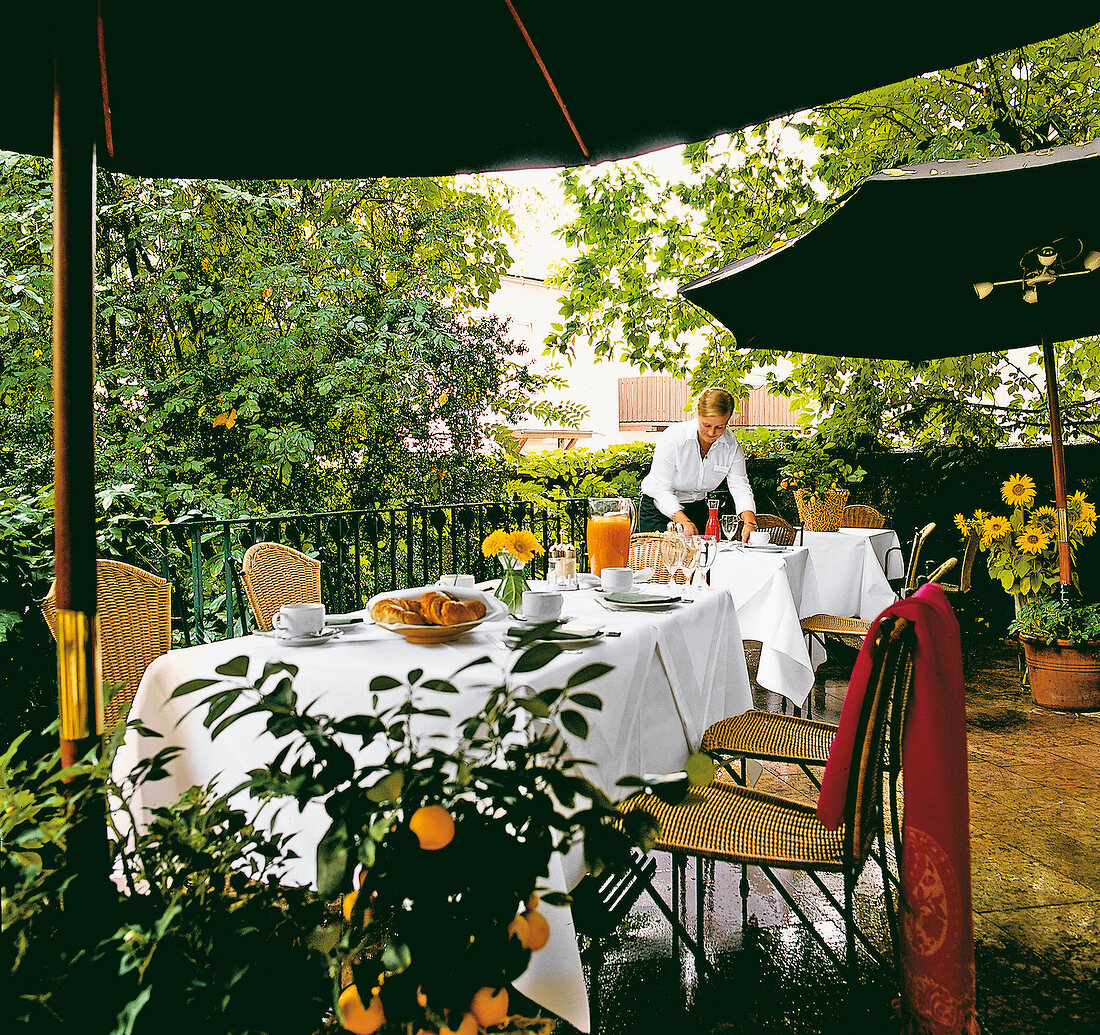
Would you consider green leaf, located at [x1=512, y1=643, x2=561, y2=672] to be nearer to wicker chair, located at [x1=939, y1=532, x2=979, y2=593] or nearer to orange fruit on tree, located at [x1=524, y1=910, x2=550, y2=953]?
orange fruit on tree, located at [x1=524, y1=910, x2=550, y2=953]

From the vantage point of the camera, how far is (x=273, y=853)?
2.55 ft

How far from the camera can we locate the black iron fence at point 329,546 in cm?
338

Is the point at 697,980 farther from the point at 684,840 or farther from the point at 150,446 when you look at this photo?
the point at 150,446

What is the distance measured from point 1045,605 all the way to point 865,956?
10.9ft

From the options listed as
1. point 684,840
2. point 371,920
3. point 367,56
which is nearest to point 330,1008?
point 371,920

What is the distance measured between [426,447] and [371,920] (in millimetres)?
5542

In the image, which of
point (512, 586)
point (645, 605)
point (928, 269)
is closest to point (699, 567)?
point (645, 605)

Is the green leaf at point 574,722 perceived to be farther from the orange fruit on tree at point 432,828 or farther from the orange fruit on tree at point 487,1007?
the orange fruit on tree at point 487,1007

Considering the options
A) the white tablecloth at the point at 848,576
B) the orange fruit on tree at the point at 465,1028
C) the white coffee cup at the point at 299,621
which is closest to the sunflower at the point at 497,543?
the white coffee cup at the point at 299,621

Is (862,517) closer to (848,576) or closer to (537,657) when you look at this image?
(848,576)

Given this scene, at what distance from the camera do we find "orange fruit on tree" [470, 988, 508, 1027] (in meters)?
0.69

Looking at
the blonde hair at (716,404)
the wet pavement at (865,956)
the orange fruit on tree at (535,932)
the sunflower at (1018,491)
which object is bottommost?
the wet pavement at (865,956)

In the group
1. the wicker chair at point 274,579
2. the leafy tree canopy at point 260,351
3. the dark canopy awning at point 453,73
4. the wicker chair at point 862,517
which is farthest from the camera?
the wicker chair at point 862,517

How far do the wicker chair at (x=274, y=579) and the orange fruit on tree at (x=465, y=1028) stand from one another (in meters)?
1.84
